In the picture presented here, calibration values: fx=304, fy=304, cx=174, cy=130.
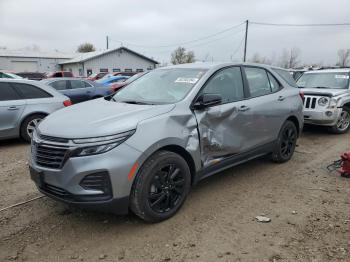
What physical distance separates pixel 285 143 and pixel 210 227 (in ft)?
8.96

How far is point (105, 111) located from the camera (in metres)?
3.47

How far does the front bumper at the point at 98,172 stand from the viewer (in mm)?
2850

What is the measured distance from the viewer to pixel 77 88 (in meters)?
11.5

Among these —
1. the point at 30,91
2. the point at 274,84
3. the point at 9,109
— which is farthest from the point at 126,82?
the point at 274,84

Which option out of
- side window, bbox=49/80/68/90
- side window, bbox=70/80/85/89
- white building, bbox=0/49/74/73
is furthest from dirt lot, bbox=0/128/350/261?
white building, bbox=0/49/74/73

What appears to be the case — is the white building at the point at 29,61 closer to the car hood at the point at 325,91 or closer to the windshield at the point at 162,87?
the car hood at the point at 325,91

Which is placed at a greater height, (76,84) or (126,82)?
(126,82)

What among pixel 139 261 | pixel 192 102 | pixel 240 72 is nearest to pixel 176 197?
pixel 139 261

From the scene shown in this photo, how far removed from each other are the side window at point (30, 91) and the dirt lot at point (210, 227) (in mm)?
2872

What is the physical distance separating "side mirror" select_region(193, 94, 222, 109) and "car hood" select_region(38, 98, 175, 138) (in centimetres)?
35

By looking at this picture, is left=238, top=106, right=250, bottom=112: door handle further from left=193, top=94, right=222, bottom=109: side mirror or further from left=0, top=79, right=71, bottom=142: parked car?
left=0, top=79, right=71, bottom=142: parked car

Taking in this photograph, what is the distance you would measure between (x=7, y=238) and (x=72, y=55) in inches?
2060

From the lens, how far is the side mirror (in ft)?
11.9

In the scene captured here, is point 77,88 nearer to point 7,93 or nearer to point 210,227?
point 7,93
